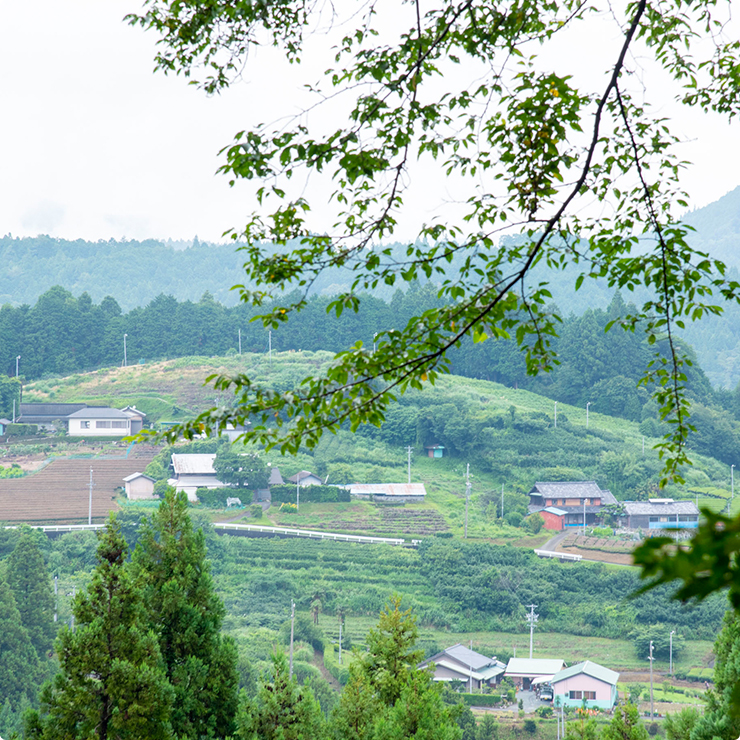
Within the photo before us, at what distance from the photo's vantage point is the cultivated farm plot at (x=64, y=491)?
986 inches

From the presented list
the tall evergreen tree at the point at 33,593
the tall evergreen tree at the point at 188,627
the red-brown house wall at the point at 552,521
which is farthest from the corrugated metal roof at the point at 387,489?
the tall evergreen tree at the point at 188,627

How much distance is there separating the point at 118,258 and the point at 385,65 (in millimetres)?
102016

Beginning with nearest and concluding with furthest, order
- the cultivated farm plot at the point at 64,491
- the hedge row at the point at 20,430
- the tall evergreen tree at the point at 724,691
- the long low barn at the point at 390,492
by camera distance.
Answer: the tall evergreen tree at the point at 724,691 < the cultivated farm plot at the point at 64,491 < the long low barn at the point at 390,492 < the hedge row at the point at 20,430

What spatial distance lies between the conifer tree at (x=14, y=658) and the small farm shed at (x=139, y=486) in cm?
1126

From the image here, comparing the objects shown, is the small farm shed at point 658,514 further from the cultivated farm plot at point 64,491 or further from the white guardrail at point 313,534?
the cultivated farm plot at point 64,491

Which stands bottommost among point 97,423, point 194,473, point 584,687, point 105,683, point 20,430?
point 584,687

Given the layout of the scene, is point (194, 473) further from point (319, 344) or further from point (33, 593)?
point (319, 344)

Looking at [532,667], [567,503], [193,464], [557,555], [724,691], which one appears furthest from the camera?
[193,464]

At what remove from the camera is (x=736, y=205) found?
4449 inches

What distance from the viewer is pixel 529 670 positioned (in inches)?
659

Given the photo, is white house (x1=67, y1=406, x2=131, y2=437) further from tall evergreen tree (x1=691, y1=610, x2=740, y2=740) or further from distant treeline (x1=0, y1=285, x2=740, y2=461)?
tall evergreen tree (x1=691, y1=610, x2=740, y2=740)

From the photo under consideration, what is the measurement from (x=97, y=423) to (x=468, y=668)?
2119 cm

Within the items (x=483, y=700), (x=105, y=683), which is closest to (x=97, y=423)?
(x=483, y=700)

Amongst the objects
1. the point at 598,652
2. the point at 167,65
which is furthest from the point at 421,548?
the point at 167,65
